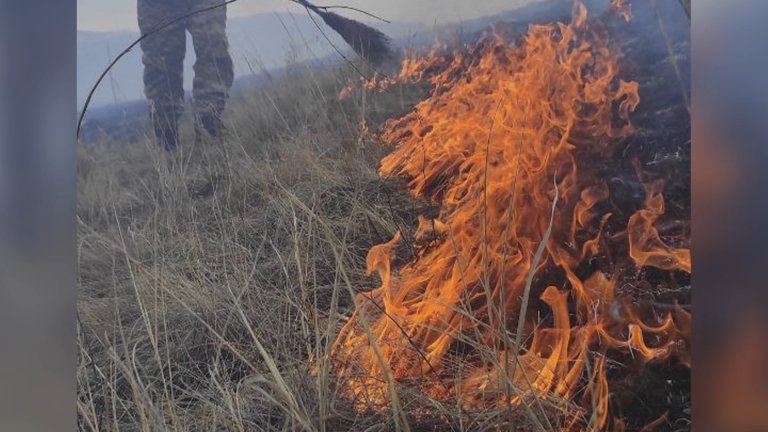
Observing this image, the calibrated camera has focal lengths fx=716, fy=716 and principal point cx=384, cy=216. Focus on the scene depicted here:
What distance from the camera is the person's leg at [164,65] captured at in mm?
2988

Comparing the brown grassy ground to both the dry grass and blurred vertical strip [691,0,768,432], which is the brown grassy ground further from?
blurred vertical strip [691,0,768,432]

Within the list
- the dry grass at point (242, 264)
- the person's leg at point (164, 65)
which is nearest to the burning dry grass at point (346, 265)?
the dry grass at point (242, 264)

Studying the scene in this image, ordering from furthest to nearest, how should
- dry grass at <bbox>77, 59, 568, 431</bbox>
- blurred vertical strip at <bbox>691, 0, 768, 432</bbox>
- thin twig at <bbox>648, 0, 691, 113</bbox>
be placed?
1. dry grass at <bbox>77, 59, 568, 431</bbox>
2. thin twig at <bbox>648, 0, 691, 113</bbox>
3. blurred vertical strip at <bbox>691, 0, 768, 432</bbox>

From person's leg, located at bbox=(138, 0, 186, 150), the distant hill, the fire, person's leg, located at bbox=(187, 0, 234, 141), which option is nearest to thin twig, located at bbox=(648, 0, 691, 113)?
the fire

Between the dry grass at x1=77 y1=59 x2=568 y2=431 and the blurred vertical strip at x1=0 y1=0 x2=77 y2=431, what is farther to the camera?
the blurred vertical strip at x1=0 y1=0 x2=77 y2=431

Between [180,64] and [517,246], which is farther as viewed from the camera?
[180,64]

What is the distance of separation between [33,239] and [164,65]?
910 mm

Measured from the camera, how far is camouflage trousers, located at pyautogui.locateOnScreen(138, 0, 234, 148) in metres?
2.96

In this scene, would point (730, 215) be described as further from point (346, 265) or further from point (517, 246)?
point (346, 265)

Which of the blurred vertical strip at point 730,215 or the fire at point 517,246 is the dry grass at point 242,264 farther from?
the blurred vertical strip at point 730,215

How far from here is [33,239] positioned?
299cm

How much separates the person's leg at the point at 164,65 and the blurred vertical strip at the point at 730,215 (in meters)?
2.00

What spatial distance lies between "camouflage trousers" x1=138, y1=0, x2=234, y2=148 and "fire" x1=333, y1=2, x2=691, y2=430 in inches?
30.8

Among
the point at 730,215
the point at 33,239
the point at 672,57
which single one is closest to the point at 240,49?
the point at 33,239
